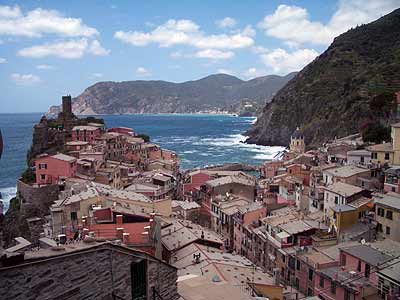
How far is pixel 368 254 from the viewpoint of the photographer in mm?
22984

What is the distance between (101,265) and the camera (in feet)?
26.9

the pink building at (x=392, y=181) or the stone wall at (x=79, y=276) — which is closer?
the stone wall at (x=79, y=276)

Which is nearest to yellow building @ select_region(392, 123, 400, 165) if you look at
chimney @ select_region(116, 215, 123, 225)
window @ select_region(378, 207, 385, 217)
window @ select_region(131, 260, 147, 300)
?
window @ select_region(378, 207, 385, 217)

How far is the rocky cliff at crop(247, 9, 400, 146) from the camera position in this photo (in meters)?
94.9

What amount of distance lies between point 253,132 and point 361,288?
12174cm

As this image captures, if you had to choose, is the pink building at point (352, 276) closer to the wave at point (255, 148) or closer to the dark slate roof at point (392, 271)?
the dark slate roof at point (392, 271)

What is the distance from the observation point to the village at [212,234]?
8.27m

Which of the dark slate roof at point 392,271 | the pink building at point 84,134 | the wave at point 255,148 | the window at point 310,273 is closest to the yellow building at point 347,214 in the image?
the window at point 310,273

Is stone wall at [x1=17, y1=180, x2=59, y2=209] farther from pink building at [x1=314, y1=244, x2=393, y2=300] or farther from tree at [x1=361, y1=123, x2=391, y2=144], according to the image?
tree at [x1=361, y1=123, x2=391, y2=144]

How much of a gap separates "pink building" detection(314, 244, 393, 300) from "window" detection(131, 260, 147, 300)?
1524cm

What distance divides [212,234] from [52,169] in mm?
22405

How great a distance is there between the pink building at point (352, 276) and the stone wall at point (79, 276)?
1524cm

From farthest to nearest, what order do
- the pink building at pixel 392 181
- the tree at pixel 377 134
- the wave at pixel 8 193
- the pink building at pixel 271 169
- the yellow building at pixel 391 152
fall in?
the pink building at pixel 271 169 → the wave at pixel 8 193 → the tree at pixel 377 134 → the yellow building at pixel 391 152 → the pink building at pixel 392 181

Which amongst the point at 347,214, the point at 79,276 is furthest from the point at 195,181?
the point at 79,276
